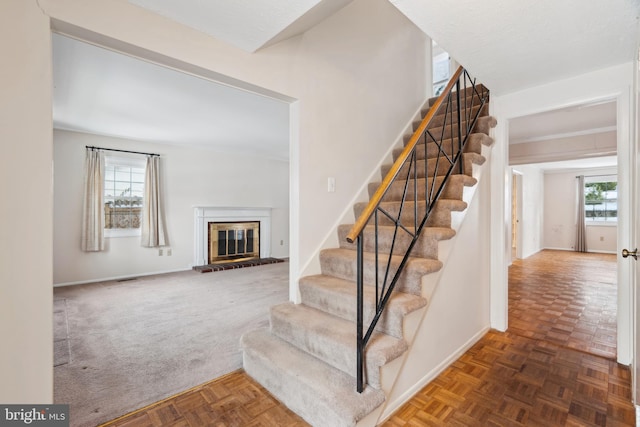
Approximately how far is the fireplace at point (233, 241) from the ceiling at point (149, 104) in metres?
1.75

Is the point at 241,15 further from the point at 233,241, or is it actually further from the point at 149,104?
the point at 233,241

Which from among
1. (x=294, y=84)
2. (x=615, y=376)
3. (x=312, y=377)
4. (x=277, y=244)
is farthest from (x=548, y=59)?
(x=277, y=244)

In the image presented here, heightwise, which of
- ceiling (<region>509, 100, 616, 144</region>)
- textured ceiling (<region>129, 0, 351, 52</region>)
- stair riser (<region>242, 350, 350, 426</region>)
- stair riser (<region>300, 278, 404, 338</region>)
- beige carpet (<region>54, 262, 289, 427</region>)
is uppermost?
ceiling (<region>509, 100, 616, 144</region>)

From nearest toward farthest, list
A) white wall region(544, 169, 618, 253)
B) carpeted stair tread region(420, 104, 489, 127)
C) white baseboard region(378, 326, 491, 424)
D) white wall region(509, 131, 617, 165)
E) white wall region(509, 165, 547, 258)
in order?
1. white baseboard region(378, 326, 491, 424)
2. carpeted stair tread region(420, 104, 489, 127)
3. white wall region(509, 131, 617, 165)
4. white wall region(509, 165, 547, 258)
5. white wall region(544, 169, 618, 253)

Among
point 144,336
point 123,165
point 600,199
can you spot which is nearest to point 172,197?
point 123,165

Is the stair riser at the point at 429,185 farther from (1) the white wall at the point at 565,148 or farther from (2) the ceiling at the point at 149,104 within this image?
(1) the white wall at the point at 565,148

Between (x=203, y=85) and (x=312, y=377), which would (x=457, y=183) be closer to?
(x=312, y=377)

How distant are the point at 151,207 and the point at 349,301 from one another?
449 cm

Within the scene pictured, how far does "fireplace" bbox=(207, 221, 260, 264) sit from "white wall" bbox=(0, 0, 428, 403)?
402cm

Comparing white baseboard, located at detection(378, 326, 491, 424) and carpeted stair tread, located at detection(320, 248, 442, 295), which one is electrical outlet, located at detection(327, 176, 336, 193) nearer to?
carpeted stair tread, located at detection(320, 248, 442, 295)

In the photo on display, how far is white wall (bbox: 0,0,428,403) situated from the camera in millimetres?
1260

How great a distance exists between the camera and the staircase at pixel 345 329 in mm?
1535

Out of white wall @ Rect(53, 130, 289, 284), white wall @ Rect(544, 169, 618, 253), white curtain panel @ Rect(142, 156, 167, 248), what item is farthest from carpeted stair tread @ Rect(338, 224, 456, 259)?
white wall @ Rect(544, 169, 618, 253)

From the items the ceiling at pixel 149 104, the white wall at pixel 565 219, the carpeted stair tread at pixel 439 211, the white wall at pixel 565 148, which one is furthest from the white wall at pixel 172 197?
the white wall at pixel 565 219
